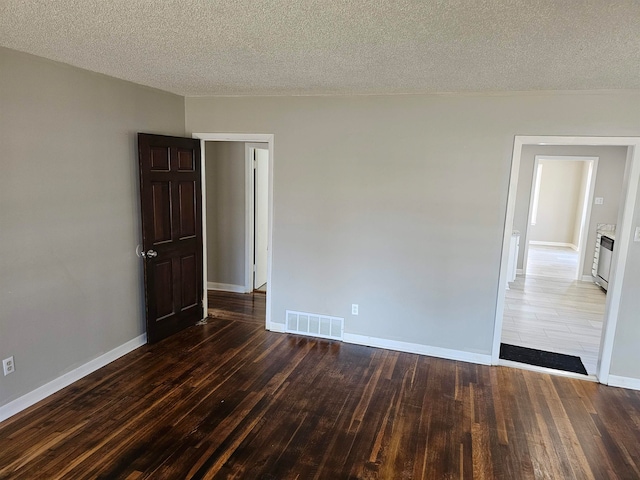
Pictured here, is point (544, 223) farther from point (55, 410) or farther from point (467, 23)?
point (55, 410)

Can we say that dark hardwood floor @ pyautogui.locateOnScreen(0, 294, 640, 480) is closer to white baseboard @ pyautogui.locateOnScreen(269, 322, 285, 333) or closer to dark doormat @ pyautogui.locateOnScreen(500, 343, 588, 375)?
dark doormat @ pyautogui.locateOnScreen(500, 343, 588, 375)

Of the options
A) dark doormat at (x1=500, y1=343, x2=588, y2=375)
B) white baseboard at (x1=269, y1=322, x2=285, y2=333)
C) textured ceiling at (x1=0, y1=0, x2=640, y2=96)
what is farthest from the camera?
white baseboard at (x1=269, y1=322, x2=285, y2=333)

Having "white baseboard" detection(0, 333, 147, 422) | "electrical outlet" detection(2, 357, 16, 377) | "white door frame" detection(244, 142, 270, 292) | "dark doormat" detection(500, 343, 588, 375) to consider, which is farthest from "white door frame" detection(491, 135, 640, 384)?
"electrical outlet" detection(2, 357, 16, 377)

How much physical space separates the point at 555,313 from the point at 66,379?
5.54m

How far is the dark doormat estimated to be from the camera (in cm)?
386

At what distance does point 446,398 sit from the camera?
3.31 metres

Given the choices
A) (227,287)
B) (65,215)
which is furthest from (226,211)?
(65,215)

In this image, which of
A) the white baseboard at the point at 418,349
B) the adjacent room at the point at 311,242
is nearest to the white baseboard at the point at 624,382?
the adjacent room at the point at 311,242

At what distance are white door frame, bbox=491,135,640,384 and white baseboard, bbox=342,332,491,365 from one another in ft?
1.77

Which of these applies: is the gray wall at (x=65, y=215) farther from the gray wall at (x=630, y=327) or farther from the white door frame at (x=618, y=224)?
the gray wall at (x=630, y=327)

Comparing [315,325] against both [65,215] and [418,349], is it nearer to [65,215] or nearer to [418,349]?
[418,349]

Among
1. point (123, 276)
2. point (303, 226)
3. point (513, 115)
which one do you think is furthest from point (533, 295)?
point (123, 276)

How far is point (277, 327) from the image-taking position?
459 centimetres

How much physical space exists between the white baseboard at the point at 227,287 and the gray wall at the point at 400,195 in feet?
5.16
